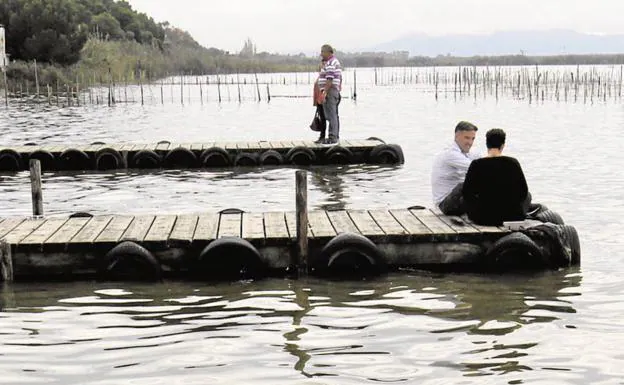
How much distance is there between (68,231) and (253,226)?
240 centimetres

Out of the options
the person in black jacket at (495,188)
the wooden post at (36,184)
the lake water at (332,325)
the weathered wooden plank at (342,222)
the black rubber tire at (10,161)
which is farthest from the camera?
the black rubber tire at (10,161)

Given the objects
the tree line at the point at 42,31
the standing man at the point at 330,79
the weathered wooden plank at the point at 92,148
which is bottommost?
the weathered wooden plank at the point at 92,148

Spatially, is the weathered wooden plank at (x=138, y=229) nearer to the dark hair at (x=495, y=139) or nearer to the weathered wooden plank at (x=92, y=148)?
the dark hair at (x=495, y=139)

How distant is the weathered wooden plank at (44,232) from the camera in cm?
1042

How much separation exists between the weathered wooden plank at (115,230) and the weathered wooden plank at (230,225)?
1259 mm

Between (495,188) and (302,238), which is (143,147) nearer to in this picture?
(302,238)

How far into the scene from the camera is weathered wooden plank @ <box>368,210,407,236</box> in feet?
35.3

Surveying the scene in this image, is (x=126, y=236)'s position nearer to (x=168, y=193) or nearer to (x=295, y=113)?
(x=168, y=193)

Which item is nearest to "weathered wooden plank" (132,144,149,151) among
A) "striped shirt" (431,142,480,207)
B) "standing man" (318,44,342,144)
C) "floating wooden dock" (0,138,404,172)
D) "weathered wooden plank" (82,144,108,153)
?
"floating wooden dock" (0,138,404,172)

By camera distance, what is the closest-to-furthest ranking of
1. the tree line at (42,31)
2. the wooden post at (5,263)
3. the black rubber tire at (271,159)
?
the wooden post at (5,263)
the black rubber tire at (271,159)
the tree line at (42,31)

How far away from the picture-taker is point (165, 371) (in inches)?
287

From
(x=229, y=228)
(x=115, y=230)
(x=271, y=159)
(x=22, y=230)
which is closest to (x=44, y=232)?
(x=22, y=230)

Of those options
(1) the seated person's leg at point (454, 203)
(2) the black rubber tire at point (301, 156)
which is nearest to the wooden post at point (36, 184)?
(1) the seated person's leg at point (454, 203)

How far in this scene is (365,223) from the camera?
11.4m
